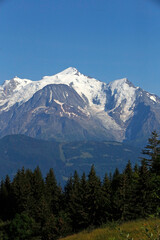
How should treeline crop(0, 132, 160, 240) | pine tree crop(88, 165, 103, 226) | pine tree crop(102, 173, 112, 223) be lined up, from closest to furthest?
treeline crop(0, 132, 160, 240)
pine tree crop(102, 173, 112, 223)
pine tree crop(88, 165, 103, 226)

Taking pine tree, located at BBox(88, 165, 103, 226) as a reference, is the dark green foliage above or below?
below

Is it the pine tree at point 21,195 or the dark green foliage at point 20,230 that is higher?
the pine tree at point 21,195

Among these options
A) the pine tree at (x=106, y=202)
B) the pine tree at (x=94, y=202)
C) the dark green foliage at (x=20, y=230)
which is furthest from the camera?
the pine tree at (x=94, y=202)

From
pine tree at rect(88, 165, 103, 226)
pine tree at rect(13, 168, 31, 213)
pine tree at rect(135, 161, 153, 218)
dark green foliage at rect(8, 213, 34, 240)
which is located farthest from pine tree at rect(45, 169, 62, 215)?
pine tree at rect(135, 161, 153, 218)

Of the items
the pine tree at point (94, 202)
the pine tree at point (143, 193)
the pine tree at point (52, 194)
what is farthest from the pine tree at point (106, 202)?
the pine tree at point (52, 194)

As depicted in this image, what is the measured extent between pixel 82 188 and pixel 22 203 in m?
24.5

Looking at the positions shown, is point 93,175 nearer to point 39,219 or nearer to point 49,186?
point 39,219

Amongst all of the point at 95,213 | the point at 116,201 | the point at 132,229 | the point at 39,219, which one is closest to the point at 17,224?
the point at 39,219

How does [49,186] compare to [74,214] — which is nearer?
[74,214]

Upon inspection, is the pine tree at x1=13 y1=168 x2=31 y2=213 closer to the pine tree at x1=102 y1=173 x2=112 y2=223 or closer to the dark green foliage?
the dark green foliage

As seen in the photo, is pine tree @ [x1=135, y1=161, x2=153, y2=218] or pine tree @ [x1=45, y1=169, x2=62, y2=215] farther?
pine tree @ [x1=45, y1=169, x2=62, y2=215]

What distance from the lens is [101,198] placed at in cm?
8144

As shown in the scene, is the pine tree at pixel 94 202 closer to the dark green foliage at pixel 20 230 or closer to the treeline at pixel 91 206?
the treeline at pixel 91 206

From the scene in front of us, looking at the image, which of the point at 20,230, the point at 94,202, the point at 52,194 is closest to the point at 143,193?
the point at 94,202
